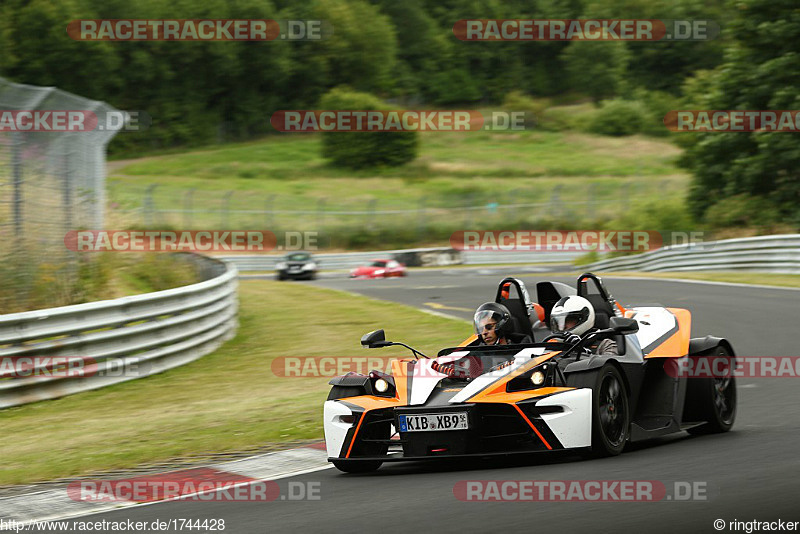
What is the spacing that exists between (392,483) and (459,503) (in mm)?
1044

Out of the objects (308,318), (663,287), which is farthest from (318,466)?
(663,287)

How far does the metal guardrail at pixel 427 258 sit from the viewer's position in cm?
4853

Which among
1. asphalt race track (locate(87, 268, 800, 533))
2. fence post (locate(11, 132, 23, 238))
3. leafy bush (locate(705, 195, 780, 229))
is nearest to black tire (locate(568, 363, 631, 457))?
asphalt race track (locate(87, 268, 800, 533))

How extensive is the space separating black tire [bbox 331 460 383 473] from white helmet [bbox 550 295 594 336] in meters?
1.76

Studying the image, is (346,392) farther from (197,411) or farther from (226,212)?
(226,212)

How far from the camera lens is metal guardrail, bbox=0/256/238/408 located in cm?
1188

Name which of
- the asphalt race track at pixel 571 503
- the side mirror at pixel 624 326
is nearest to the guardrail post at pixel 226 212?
the asphalt race track at pixel 571 503

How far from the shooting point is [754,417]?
30.3ft

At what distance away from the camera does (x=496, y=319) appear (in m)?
8.38

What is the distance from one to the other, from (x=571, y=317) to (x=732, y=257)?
2035 centimetres

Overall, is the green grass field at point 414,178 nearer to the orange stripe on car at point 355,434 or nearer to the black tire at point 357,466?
the black tire at point 357,466

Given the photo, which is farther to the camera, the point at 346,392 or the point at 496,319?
the point at 496,319

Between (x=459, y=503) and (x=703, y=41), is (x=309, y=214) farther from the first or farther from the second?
(x=703, y=41)

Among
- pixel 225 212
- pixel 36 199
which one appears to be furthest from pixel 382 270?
pixel 36 199
